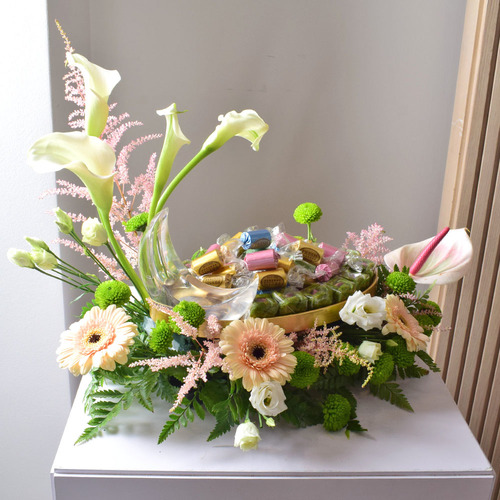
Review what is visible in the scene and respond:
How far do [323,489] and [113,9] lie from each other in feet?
3.97

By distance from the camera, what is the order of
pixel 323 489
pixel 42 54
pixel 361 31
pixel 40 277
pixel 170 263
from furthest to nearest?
pixel 361 31, pixel 40 277, pixel 42 54, pixel 170 263, pixel 323 489

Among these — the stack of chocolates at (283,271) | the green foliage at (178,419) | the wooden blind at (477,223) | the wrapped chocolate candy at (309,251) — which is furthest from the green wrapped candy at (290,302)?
the wooden blind at (477,223)

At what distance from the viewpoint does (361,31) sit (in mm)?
1475

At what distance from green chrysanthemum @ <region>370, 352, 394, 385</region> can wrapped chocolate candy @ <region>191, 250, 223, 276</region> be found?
318 mm

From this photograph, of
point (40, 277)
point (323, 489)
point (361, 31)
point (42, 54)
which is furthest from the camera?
point (361, 31)

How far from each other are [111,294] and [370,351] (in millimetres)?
430

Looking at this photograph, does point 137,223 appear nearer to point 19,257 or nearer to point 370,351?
point 19,257

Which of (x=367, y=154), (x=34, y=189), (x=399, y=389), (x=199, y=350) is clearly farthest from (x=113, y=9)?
(x=399, y=389)

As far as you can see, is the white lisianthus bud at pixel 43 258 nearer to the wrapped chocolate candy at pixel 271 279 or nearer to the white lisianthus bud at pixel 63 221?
the white lisianthus bud at pixel 63 221

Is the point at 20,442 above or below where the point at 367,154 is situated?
below

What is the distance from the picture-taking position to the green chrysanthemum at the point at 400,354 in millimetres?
980

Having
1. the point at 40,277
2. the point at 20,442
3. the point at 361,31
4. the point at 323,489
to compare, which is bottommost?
the point at 20,442

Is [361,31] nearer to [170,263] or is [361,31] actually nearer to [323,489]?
[170,263]

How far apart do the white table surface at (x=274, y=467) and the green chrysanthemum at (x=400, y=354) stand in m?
0.13
